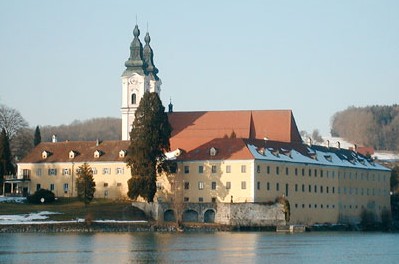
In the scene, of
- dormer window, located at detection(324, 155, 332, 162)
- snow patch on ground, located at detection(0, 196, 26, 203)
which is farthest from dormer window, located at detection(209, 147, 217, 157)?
snow patch on ground, located at detection(0, 196, 26, 203)

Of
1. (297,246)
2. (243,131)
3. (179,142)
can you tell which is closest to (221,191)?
(179,142)

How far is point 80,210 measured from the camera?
4198 inches

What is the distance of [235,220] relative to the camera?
356 ft

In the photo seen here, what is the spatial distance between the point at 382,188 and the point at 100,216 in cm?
4388

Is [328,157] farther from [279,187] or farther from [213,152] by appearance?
[213,152]

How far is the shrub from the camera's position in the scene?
112875mm

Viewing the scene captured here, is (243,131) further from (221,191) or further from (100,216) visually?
(100,216)

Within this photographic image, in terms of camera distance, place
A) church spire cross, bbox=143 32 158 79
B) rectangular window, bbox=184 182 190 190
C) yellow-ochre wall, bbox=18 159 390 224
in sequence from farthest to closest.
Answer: church spire cross, bbox=143 32 158 79 → rectangular window, bbox=184 182 190 190 → yellow-ochre wall, bbox=18 159 390 224

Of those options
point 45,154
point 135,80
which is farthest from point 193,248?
point 135,80

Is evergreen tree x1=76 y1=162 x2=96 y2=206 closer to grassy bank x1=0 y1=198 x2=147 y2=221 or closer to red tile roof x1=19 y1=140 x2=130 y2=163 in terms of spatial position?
grassy bank x1=0 y1=198 x2=147 y2=221

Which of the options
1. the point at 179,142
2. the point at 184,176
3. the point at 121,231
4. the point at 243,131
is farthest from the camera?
the point at 243,131

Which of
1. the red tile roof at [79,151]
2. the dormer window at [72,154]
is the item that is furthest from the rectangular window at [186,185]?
the dormer window at [72,154]

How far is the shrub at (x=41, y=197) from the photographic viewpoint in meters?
113

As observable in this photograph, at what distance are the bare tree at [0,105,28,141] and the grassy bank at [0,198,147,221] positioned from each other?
28149 millimetres
